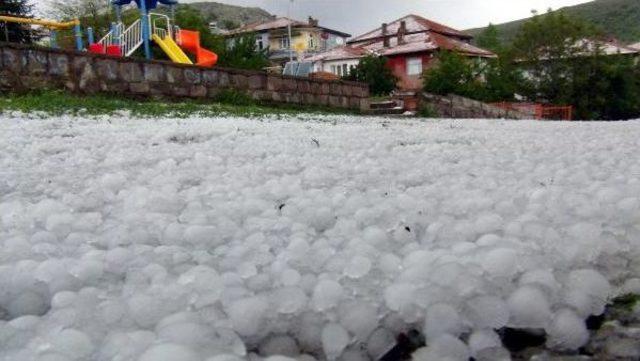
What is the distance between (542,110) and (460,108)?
5.52 meters

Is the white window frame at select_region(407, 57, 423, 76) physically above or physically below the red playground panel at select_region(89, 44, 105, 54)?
above

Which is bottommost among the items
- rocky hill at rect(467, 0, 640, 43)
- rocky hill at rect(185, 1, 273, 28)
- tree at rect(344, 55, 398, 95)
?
tree at rect(344, 55, 398, 95)

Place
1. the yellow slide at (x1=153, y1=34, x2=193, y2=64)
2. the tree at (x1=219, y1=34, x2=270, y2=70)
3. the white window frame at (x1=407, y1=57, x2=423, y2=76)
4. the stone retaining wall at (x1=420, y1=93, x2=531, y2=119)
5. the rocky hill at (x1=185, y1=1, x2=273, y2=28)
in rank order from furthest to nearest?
the rocky hill at (x1=185, y1=1, x2=273, y2=28) < the white window frame at (x1=407, y1=57, x2=423, y2=76) < the tree at (x1=219, y1=34, x2=270, y2=70) < the stone retaining wall at (x1=420, y1=93, x2=531, y2=119) < the yellow slide at (x1=153, y1=34, x2=193, y2=64)

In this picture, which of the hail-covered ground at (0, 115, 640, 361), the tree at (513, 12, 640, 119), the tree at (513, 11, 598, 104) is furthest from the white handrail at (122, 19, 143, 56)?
the tree at (513, 11, 598, 104)

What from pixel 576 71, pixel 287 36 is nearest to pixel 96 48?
pixel 576 71

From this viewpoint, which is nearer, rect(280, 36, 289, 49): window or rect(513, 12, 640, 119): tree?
rect(513, 12, 640, 119): tree

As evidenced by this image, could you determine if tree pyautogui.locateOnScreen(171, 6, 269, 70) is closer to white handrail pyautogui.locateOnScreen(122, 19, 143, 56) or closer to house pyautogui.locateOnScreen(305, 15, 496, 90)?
white handrail pyautogui.locateOnScreen(122, 19, 143, 56)

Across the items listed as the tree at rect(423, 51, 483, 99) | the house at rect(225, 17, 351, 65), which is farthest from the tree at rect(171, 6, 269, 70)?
the house at rect(225, 17, 351, 65)

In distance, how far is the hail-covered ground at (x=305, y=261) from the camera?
0.69 meters

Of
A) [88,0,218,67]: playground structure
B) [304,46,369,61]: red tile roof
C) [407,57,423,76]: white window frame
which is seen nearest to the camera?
[88,0,218,67]: playground structure

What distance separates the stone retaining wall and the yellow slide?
19.9ft

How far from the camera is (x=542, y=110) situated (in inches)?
694

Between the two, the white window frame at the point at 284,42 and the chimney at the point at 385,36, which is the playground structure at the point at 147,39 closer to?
the chimney at the point at 385,36

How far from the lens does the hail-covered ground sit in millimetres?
686
